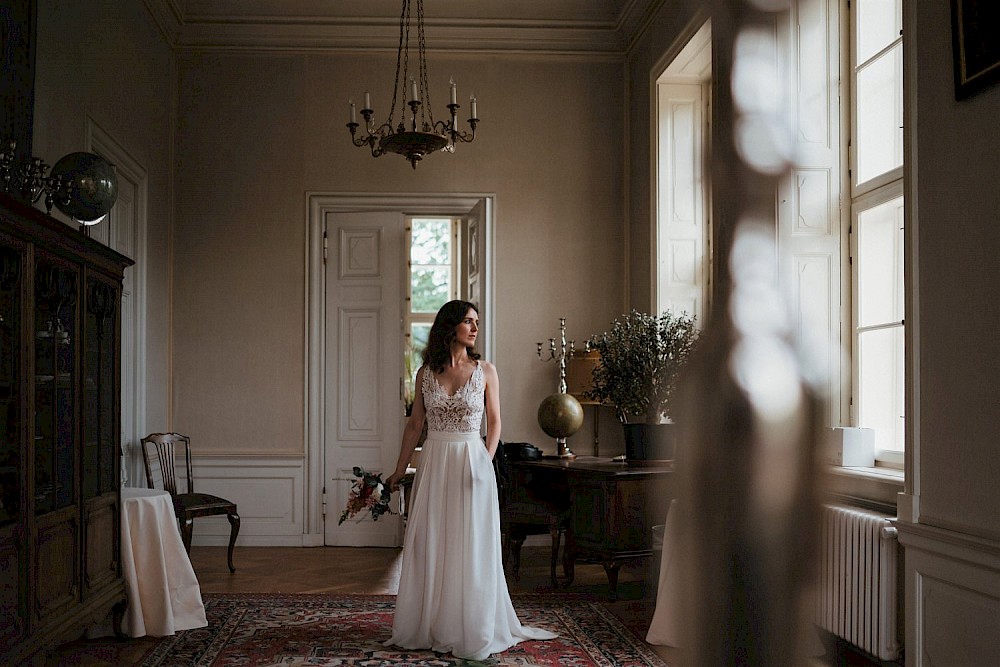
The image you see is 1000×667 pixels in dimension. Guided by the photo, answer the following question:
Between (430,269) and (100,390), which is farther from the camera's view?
(430,269)

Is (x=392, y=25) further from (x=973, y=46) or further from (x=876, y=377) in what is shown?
(x=876, y=377)

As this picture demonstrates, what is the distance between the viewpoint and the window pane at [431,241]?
9.76 metres

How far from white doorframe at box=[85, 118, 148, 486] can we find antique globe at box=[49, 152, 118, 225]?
191 centimetres

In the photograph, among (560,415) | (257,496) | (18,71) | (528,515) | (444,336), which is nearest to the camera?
(18,71)

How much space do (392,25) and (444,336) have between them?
10.9ft

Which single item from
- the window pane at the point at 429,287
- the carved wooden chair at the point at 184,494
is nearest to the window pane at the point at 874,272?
the carved wooden chair at the point at 184,494

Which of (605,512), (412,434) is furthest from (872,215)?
(605,512)

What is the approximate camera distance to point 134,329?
17.0ft

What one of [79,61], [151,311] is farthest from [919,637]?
[151,311]

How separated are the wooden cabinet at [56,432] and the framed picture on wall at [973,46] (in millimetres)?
2533

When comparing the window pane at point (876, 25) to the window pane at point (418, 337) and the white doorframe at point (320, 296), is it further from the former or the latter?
the window pane at point (418, 337)

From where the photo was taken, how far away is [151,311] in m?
5.48

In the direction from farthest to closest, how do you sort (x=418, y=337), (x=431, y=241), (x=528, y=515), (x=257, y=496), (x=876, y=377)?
1. (x=431, y=241)
2. (x=418, y=337)
3. (x=257, y=496)
4. (x=528, y=515)
5. (x=876, y=377)

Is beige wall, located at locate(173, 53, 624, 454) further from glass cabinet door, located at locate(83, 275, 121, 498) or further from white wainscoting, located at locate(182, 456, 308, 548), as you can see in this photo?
glass cabinet door, located at locate(83, 275, 121, 498)
